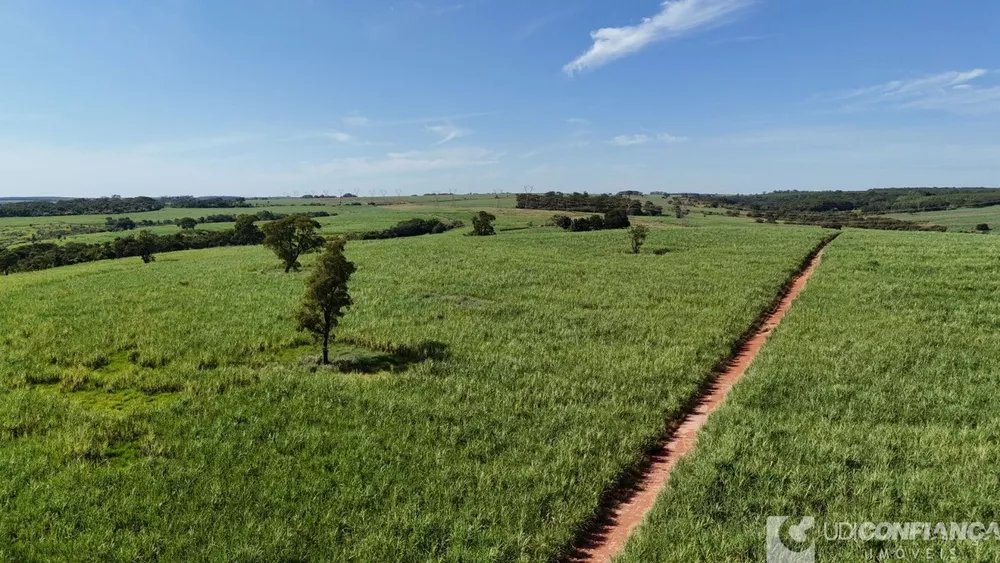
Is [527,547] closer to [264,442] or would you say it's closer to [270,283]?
[264,442]

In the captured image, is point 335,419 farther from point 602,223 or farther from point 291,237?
point 602,223

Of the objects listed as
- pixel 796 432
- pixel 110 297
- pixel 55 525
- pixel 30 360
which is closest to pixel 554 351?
pixel 796 432

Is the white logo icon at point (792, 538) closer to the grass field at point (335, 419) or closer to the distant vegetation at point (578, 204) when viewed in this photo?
the grass field at point (335, 419)

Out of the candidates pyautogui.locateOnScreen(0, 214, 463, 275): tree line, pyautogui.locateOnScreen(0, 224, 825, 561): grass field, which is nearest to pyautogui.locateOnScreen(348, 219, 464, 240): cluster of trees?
pyautogui.locateOnScreen(0, 214, 463, 275): tree line

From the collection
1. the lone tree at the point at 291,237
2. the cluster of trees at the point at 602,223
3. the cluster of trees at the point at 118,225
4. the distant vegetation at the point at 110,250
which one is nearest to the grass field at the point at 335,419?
the lone tree at the point at 291,237

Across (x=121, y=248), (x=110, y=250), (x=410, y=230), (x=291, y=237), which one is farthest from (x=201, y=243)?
(x=291, y=237)

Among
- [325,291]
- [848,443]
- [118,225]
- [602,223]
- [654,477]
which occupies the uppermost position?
[118,225]
